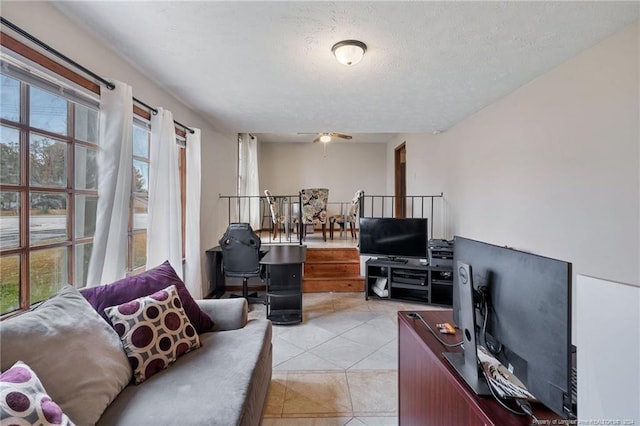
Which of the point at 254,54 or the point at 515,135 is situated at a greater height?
the point at 254,54

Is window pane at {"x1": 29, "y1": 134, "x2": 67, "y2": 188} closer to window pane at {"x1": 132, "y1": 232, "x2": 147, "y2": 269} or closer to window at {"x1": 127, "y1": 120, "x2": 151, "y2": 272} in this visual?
window at {"x1": 127, "y1": 120, "x2": 151, "y2": 272}

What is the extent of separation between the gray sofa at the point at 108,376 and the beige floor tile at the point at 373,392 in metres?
0.74

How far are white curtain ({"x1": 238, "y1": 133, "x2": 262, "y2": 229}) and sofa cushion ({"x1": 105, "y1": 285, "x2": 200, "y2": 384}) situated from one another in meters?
3.84

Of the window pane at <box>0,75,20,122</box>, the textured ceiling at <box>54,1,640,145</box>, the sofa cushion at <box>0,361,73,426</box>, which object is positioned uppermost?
the textured ceiling at <box>54,1,640,145</box>

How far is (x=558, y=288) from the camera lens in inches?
24.1

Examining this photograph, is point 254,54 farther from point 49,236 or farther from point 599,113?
point 599,113

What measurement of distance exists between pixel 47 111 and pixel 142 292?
113 cm

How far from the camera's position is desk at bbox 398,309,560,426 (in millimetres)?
733

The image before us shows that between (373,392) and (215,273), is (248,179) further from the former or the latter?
(373,392)

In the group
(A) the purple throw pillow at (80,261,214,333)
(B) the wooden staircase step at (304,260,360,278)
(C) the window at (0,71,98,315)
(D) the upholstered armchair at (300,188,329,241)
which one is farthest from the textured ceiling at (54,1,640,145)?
(B) the wooden staircase step at (304,260,360,278)

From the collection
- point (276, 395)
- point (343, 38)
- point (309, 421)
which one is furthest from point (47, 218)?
point (343, 38)

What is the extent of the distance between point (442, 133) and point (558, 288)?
402 centimetres

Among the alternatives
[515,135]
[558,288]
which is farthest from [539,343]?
[515,135]

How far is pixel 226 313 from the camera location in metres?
1.82
